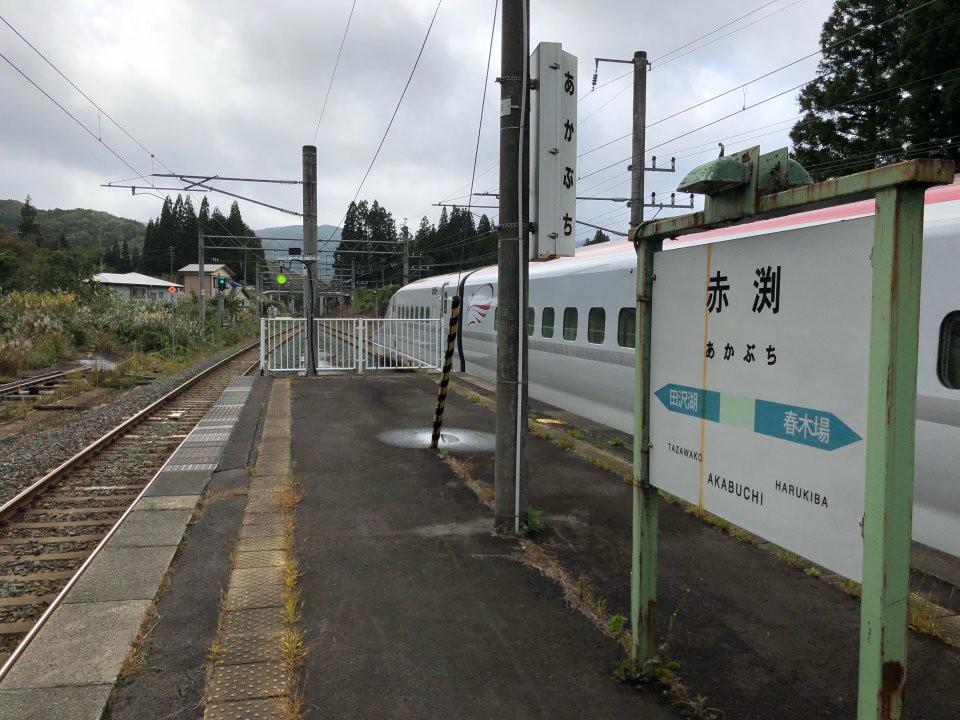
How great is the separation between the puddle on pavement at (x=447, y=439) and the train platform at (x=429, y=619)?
1.62 metres

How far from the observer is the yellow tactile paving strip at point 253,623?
3.10 meters

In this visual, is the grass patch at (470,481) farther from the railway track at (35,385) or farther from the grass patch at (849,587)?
the railway track at (35,385)

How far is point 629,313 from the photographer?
904cm

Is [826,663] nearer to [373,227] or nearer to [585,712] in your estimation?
[585,712]

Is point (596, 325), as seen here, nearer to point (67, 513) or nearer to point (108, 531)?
point (108, 531)

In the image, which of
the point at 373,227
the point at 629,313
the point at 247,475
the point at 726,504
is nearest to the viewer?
the point at 726,504

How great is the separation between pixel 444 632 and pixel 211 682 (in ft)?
3.81

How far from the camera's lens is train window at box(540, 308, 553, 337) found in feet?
38.5

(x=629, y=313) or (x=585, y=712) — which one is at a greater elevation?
(x=629, y=313)

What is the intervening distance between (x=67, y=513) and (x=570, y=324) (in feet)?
23.5

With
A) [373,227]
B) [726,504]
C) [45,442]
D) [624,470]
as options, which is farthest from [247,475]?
[373,227]

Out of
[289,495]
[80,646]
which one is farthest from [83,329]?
[80,646]

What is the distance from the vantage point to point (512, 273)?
5.34m

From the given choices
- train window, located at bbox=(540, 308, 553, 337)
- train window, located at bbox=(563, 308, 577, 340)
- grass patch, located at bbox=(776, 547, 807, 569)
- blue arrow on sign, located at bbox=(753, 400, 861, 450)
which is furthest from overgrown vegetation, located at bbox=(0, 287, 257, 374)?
blue arrow on sign, located at bbox=(753, 400, 861, 450)
